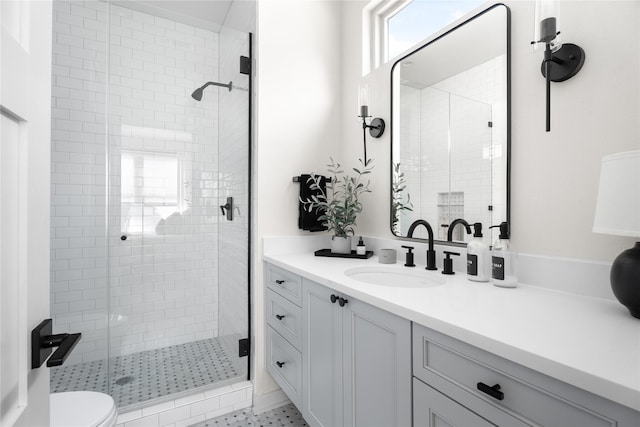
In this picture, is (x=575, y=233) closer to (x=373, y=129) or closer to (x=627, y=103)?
(x=627, y=103)

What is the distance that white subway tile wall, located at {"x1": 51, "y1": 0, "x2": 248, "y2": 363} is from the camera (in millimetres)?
2027

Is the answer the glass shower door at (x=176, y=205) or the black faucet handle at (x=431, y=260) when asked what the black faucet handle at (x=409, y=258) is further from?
the glass shower door at (x=176, y=205)

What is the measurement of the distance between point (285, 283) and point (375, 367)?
0.74m

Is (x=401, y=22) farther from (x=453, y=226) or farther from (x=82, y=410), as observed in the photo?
(x=82, y=410)

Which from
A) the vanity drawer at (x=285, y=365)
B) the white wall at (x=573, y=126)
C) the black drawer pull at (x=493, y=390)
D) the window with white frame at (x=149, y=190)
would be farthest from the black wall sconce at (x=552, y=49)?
the window with white frame at (x=149, y=190)

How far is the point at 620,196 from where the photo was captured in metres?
0.79

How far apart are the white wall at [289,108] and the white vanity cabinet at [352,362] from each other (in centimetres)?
60

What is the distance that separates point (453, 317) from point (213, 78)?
234 centimetres

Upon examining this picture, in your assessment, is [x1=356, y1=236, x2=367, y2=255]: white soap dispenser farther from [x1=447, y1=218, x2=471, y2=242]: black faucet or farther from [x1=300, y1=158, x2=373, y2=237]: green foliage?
[x1=447, y1=218, x2=471, y2=242]: black faucet

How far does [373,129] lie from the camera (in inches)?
76.5

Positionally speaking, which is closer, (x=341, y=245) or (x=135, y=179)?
(x=341, y=245)

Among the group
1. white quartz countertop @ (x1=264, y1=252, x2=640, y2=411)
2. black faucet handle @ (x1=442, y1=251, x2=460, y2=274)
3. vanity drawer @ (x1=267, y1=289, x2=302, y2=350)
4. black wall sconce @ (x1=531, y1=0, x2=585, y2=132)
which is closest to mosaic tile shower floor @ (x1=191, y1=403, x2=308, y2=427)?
vanity drawer @ (x1=267, y1=289, x2=302, y2=350)

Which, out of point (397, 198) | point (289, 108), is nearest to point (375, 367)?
point (397, 198)

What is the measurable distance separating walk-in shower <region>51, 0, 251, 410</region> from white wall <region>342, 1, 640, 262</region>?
4.85 ft
